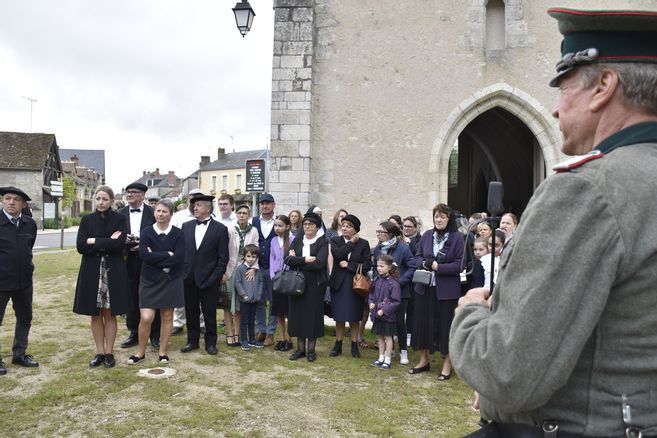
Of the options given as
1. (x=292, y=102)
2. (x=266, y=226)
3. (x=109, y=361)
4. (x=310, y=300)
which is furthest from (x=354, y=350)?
(x=292, y=102)

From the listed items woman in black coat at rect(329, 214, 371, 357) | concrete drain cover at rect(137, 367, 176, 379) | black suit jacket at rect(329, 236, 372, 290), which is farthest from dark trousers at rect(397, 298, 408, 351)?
concrete drain cover at rect(137, 367, 176, 379)

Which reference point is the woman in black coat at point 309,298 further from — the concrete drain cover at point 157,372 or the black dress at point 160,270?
the concrete drain cover at point 157,372

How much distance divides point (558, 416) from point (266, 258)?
6.23m

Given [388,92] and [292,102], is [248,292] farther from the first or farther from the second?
[388,92]

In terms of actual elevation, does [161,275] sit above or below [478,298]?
below

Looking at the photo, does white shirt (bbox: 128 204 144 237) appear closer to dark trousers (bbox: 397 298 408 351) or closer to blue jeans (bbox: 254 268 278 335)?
blue jeans (bbox: 254 268 278 335)

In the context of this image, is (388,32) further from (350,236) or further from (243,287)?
(243,287)

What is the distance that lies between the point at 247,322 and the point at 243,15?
5.19 metres

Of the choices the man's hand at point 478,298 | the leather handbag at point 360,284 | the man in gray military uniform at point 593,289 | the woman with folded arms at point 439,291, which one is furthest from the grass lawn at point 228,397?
the man in gray military uniform at point 593,289

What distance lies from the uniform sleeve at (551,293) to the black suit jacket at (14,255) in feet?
19.0

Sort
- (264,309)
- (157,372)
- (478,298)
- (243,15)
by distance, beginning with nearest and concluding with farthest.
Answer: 1. (478,298)
2. (157,372)
3. (264,309)
4. (243,15)

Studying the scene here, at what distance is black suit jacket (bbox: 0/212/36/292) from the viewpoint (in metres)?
5.52

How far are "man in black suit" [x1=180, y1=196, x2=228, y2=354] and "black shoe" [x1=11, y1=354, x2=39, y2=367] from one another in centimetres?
164

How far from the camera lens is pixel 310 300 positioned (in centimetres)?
633
